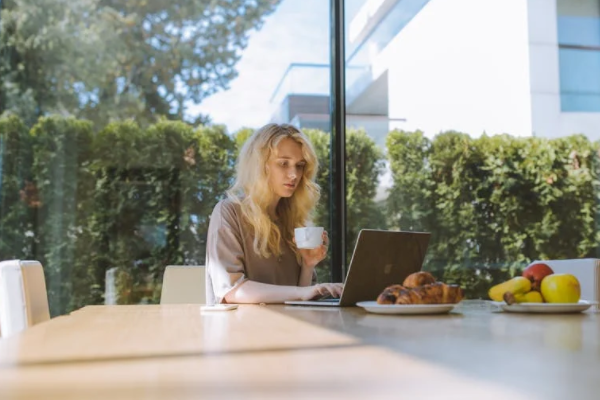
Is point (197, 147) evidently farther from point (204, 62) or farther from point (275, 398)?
point (275, 398)

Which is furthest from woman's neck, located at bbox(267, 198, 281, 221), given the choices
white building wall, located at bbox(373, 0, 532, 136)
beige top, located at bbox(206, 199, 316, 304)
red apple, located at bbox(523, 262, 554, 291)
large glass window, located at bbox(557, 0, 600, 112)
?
large glass window, located at bbox(557, 0, 600, 112)

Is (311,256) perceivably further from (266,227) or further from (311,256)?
(266,227)

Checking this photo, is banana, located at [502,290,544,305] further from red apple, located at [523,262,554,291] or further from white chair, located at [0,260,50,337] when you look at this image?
white chair, located at [0,260,50,337]

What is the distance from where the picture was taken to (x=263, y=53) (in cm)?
468

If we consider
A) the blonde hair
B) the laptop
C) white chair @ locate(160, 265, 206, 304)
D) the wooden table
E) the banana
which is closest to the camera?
the wooden table

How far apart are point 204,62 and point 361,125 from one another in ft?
3.73

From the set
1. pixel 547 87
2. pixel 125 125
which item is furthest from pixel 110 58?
pixel 547 87

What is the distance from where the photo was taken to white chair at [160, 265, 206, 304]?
2990 mm

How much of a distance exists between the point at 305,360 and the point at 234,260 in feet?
5.26

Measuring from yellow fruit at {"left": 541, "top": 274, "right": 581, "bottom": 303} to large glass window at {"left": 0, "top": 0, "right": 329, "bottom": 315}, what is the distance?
2986mm

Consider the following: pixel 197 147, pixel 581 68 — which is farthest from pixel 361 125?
pixel 581 68

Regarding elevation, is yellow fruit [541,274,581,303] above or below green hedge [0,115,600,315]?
below

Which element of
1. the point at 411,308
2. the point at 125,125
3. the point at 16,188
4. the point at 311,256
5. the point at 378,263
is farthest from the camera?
the point at 125,125

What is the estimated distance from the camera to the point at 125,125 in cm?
448
